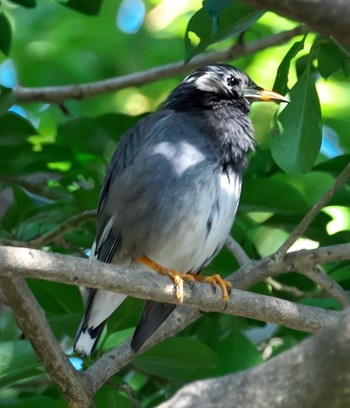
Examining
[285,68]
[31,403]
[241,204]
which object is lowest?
[31,403]

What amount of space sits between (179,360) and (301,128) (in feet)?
3.74

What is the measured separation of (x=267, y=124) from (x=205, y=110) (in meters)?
1.10

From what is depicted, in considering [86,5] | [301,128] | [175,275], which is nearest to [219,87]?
[86,5]

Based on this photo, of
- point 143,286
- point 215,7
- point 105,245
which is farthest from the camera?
point 105,245

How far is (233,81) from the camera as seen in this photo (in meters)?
5.32

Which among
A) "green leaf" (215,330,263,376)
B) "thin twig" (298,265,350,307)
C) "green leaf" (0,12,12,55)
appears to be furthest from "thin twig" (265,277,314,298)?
"green leaf" (0,12,12,55)

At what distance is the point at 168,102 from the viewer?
17.5 feet

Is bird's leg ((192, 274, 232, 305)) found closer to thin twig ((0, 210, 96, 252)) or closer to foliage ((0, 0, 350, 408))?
foliage ((0, 0, 350, 408))

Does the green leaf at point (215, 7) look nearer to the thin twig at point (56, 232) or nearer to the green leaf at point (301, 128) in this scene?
the green leaf at point (301, 128)

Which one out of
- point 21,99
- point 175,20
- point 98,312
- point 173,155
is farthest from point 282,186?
point 175,20

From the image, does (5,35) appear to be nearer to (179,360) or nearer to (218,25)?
(218,25)

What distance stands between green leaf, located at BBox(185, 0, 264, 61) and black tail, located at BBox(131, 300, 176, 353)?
1.18 m

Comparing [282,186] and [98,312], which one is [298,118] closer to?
[282,186]

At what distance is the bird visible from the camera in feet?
15.1
